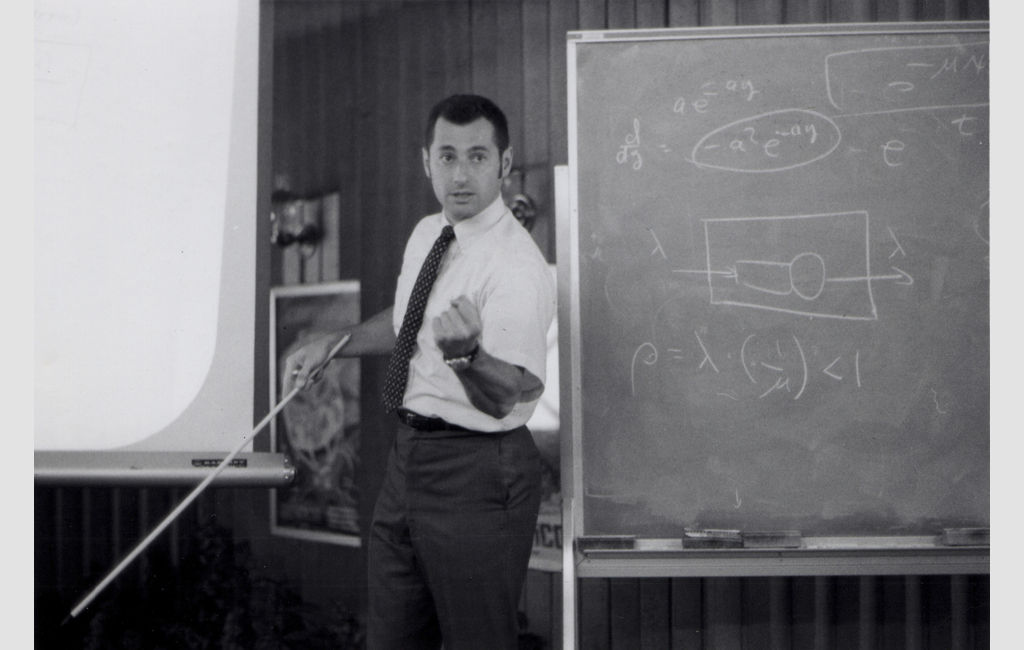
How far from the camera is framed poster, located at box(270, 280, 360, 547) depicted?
2521 mm

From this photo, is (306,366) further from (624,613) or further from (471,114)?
(624,613)

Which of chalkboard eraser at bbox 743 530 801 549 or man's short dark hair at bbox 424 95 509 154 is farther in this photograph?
man's short dark hair at bbox 424 95 509 154

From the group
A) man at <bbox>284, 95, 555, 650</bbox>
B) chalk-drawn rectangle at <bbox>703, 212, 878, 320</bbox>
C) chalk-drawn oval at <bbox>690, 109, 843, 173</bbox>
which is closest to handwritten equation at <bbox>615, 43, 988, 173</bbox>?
chalk-drawn oval at <bbox>690, 109, 843, 173</bbox>

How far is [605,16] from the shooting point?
2.33m

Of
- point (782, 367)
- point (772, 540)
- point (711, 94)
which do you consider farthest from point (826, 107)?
point (772, 540)

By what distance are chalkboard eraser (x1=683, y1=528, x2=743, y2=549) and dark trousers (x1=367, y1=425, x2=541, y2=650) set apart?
0.33 metres

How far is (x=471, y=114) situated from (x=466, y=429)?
2.34 feet

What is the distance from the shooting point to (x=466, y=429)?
1947mm

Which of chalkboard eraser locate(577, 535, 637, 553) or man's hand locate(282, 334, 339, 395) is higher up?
man's hand locate(282, 334, 339, 395)

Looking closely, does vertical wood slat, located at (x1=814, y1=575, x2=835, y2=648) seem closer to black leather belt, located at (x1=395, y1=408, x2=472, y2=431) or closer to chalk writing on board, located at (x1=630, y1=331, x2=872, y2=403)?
chalk writing on board, located at (x1=630, y1=331, x2=872, y2=403)

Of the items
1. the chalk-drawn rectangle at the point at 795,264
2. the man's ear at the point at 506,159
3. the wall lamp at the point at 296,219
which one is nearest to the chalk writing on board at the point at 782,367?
the chalk-drawn rectangle at the point at 795,264

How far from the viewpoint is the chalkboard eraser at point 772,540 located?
73.8 inches
